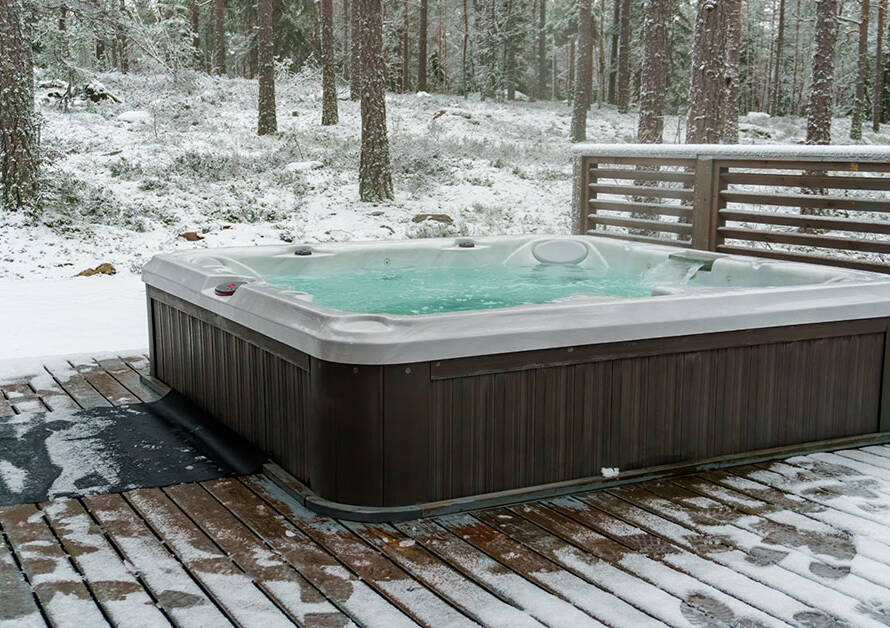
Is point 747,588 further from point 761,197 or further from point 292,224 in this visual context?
point 292,224

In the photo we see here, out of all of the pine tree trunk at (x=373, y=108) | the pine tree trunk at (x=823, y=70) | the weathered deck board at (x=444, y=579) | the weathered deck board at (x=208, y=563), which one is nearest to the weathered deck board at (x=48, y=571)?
the weathered deck board at (x=208, y=563)

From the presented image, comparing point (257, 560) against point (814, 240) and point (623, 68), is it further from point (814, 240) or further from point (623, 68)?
point (623, 68)

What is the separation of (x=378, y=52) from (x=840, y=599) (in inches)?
278

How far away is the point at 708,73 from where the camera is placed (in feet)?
22.2

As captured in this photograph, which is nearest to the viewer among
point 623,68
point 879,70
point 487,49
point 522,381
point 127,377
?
point 522,381

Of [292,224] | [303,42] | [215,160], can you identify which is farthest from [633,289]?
[303,42]

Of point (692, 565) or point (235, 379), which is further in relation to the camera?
point (235, 379)

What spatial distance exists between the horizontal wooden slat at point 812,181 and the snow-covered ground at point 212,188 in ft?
10.4

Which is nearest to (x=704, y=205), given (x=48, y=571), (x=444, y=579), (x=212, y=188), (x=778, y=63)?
(x=444, y=579)

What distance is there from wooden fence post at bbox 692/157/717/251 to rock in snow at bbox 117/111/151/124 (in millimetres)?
7965

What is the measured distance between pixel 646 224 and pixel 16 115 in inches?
196

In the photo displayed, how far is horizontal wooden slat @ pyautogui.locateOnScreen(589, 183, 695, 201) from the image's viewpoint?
479 centimetres

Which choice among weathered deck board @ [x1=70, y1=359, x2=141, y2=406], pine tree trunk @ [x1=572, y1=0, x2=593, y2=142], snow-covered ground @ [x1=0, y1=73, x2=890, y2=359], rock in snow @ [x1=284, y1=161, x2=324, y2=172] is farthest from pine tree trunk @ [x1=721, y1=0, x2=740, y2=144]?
weathered deck board @ [x1=70, y1=359, x2=141, y2=406]

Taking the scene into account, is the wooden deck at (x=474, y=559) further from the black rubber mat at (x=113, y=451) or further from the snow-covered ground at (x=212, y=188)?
the snow-covered ground at (x=212, y=188)
